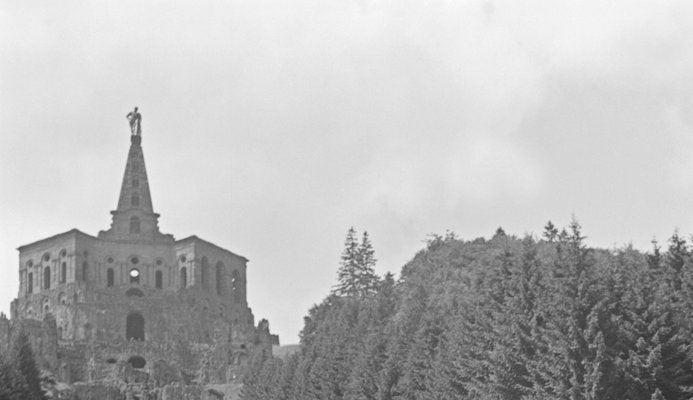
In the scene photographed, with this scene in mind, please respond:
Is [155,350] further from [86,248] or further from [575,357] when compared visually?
[575,357]

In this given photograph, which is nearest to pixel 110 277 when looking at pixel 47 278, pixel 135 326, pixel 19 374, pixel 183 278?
pixel 47 278

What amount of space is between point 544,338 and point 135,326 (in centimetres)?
10255

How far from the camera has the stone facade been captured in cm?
13550

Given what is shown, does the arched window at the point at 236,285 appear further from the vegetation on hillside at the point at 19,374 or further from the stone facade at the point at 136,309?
the vegetation on hillside at the point at 19,374

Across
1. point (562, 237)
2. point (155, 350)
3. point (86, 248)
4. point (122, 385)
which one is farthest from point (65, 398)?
point (562, 237)

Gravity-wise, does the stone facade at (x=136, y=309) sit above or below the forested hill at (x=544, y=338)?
above

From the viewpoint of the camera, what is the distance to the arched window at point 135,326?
15100 cm

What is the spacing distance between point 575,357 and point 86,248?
11101 centimetres

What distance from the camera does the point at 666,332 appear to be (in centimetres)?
5266

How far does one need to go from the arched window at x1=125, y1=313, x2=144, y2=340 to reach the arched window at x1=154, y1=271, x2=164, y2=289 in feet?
24.7

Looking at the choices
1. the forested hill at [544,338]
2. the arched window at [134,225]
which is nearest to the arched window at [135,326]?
the arched window at [134,225]

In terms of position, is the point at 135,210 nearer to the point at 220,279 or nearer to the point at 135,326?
the point at 220,279

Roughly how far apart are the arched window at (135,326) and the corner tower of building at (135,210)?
1198cm

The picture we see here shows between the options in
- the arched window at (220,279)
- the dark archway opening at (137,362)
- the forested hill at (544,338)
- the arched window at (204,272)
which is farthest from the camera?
the arched window at (220,279)
